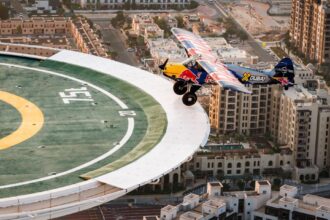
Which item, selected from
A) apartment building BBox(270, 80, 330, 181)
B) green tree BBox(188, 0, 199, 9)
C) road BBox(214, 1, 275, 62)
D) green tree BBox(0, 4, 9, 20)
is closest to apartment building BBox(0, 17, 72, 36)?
green tree BBox(0, 4, 9, 20)

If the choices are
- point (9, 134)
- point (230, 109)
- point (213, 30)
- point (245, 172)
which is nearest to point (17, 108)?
point (9, 134)

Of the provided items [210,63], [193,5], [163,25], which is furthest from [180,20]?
[210,63]

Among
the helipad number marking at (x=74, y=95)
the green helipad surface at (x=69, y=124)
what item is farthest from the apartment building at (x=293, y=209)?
the helipad number marking at (x=74, y=95)

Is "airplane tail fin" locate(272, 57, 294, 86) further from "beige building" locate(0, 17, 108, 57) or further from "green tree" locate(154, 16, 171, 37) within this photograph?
"green tree" locate(154, 16, 171, 37)

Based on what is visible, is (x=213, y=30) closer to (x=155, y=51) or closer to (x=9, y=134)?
(x=155, y=51)

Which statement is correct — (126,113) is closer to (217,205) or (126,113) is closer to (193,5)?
(217,205)

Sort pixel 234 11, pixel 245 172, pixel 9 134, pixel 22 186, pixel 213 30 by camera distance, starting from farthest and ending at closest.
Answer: pixel 234 11 < pixel 213 30 < pixel 245 172 < pixel 9 134 < pixel 22 186

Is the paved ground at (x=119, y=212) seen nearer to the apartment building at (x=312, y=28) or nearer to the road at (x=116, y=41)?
the road at (x=116, y=41)
